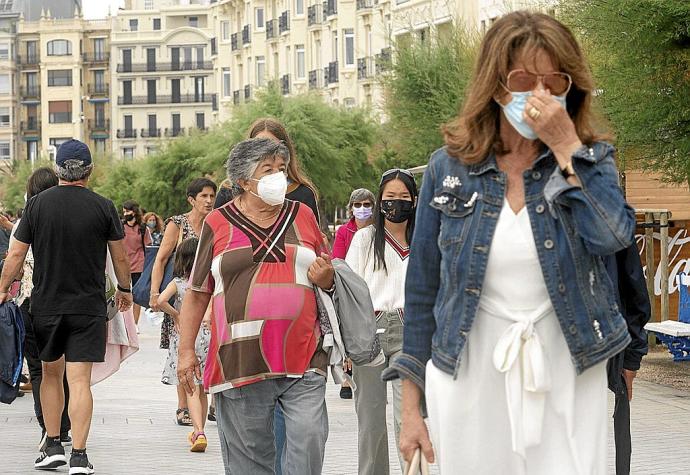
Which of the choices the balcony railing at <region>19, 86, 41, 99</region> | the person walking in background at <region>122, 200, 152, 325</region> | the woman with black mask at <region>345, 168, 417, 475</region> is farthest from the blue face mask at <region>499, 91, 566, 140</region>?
the balcony railing at <region>19, 86, 41, 99</region>

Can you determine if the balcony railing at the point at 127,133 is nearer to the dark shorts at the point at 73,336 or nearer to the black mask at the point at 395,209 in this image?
the dark shorts at the point at 73,336

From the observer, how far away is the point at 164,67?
13112 centimetres

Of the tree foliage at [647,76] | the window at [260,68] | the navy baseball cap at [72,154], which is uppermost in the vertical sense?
the window at [260,68]

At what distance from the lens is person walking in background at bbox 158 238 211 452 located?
11109 millimetres

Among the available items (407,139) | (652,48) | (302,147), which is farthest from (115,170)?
(652,48)

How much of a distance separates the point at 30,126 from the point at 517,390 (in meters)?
138

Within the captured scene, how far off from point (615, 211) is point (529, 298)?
12.6 inches

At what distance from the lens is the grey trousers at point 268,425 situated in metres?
6.60

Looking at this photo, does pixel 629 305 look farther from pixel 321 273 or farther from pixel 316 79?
pixel 316 79

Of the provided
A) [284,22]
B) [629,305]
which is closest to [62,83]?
[284,22]

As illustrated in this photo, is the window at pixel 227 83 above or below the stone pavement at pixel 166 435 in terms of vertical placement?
above

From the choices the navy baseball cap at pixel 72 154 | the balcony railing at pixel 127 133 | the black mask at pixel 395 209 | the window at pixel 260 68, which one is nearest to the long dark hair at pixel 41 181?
the navy baseball cap at pixel 72 154

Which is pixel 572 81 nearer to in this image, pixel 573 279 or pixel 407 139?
pixel 573 279

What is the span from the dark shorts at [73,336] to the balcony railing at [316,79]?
65163mm
